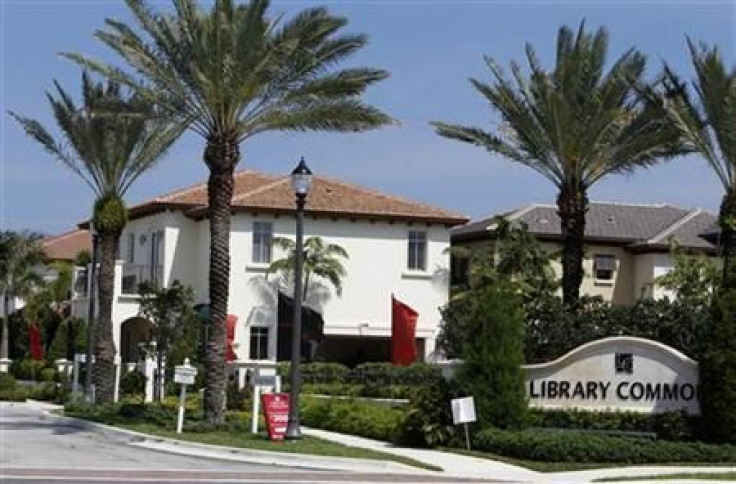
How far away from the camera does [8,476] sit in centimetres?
1925

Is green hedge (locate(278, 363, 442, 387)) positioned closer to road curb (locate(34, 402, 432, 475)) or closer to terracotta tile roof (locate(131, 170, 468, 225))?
terracotta tile roof (locate(131, 170, 468, 225))

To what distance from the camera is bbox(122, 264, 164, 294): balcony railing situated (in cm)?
5541

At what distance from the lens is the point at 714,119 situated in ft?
97.3

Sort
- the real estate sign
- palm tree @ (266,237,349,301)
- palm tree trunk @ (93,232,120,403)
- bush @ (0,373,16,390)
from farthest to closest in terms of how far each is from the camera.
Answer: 1. palm tree @ (266,237,349,301)
2. bush @ (0,373,16,390)
3. palm tree trunk @ (93,232,120,403)
4. the real estate sign

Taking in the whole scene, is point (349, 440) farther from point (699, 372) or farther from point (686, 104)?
point (686, 104)

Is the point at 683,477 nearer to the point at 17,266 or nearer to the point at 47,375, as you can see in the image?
the point at 47,375

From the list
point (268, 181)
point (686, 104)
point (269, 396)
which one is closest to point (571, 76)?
point (686, 104)

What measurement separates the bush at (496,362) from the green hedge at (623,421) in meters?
0.73

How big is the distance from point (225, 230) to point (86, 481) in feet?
40.6

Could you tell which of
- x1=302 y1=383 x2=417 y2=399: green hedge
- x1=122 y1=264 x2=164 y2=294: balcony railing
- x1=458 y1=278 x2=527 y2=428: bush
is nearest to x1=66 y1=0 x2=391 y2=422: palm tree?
x1=458 y1=278 x2=527 y2=428: bush

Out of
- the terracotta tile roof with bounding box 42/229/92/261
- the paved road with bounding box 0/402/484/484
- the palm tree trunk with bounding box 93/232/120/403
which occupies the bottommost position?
the paved road with bounding box 0/402/484/484

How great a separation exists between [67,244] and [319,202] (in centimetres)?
3828

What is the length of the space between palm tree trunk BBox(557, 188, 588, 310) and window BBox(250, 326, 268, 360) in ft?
77.8

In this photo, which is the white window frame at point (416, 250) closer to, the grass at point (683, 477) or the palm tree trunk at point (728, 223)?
the palm tree trunk at point (728, 223)
